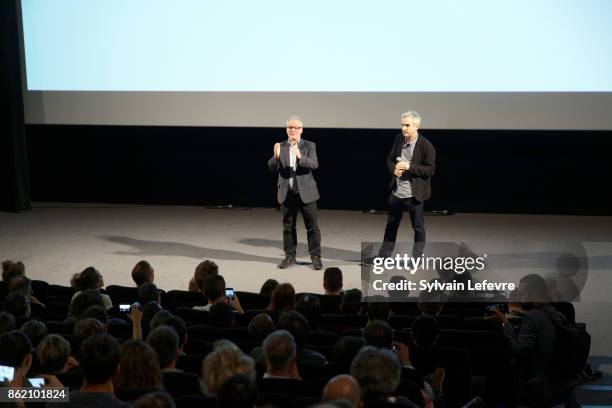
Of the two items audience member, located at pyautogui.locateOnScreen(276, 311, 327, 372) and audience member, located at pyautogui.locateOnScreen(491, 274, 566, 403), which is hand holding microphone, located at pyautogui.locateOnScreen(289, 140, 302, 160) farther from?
audience member, located at pyautogui.locateOnScreen(276, 311, 327, 372)

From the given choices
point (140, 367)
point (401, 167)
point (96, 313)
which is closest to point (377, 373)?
point (140, 367)

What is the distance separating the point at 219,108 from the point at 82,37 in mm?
1721

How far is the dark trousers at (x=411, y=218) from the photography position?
24.0ft

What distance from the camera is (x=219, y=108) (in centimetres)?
968

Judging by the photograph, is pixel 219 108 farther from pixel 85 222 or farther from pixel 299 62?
pixel 85 222

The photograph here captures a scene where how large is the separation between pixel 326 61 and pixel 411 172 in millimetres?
2373

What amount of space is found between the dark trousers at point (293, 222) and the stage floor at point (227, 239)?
0.70ft

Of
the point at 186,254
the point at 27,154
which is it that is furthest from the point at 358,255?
the point at 27,154

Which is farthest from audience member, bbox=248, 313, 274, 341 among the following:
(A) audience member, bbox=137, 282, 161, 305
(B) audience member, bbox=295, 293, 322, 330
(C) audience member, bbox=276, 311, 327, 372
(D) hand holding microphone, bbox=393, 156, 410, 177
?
(D) hand holding microphone, bbox=393, 156, 410, 177

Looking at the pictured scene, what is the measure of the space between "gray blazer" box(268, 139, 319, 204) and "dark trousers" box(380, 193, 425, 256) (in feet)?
2.28

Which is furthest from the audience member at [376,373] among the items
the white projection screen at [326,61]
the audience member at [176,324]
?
the white projection screen at [326,61]

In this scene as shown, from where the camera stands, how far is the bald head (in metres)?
3.17

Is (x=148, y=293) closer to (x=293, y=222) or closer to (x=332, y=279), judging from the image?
(x=332, y=279)

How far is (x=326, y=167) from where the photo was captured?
10.6 m
